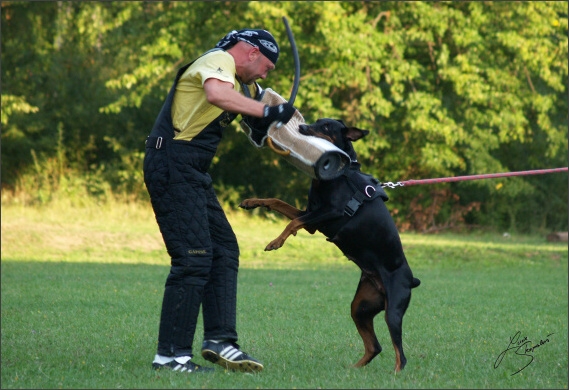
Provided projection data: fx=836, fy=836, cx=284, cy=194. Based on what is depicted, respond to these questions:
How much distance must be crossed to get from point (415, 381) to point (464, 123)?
56.1 feet

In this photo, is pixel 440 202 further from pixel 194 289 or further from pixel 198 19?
pixel 194 289

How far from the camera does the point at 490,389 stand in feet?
15.2

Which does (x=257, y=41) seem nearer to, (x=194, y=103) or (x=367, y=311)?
(x=194, y=103)

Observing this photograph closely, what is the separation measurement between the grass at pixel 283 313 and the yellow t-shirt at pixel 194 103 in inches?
57.8

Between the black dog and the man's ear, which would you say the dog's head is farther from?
the man's ear

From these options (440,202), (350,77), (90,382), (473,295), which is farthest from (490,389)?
(440,202)

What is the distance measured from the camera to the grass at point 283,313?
5.05m

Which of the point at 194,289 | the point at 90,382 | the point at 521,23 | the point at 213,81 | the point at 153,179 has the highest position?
the point at 521,23

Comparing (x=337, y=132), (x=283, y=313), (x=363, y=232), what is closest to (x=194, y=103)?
(x=337, y=132)

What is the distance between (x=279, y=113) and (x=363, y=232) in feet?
3.63

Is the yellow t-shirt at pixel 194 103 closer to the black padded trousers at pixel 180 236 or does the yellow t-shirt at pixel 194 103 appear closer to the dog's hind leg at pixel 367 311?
the black padded trousers at pixel 180 236

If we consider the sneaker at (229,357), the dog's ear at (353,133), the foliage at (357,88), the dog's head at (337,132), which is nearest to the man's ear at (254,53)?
the dog's head at (337,132)

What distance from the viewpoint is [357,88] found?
71.4 feet

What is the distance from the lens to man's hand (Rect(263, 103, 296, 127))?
4.79 metres
